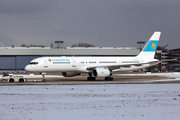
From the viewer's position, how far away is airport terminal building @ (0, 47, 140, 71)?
316 feet

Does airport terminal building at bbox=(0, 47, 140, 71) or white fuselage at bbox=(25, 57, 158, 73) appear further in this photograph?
airport terminal building at bbox=(0, 47, 140, 71)

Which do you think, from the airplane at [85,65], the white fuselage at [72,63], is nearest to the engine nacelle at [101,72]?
the airplane at [85,65]

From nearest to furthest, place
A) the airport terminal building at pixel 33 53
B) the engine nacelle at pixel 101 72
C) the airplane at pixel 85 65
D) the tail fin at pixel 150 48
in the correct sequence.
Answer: the engine nacelle at pixel 101 72 → the airplane at pixel 85 65 → the tail fin at pixel 150 48 → the airport terminal building at pixel 33 53

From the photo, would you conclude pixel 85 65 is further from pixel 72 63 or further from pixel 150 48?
pixel 150 48

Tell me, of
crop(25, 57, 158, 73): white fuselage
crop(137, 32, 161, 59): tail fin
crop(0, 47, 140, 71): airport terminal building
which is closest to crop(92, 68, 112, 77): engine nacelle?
crop(25, 57, 158, 73): white fuselage

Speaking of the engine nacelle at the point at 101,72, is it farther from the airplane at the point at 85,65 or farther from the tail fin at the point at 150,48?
the tail fin at the point at 150,48

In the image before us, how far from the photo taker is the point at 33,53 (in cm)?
9638

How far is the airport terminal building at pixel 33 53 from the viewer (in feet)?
316

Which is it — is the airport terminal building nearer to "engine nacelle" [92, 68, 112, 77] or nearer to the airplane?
the airplane

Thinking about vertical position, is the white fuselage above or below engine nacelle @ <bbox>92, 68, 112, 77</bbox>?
above

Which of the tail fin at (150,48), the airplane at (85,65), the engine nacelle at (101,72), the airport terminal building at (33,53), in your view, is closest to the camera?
the engine nacelle at (101,72)
